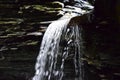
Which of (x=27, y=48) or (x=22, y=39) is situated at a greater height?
(x=22, y=39)

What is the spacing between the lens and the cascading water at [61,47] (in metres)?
7.33

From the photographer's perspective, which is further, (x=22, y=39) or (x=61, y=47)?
(x=22, y=39)

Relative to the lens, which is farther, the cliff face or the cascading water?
the cliff face

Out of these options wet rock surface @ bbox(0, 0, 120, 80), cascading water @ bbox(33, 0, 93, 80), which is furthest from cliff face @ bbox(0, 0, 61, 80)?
cascading water @ bbox(33, 0, 93, 80)

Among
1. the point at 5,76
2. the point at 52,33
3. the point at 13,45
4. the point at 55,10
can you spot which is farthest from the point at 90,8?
the point at 5,76

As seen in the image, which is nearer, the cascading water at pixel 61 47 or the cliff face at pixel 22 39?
the cascading water at pixel 61 47

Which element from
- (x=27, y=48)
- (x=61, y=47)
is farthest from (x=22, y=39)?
(x=61, y=47)

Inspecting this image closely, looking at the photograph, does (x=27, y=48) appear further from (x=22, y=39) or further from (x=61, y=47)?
(x=61, y=47)

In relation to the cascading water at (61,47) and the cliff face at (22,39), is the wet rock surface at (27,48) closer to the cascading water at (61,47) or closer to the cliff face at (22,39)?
the cliff face at (22,39)

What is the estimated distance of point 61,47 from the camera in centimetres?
739

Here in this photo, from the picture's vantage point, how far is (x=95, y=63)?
7215 millimetres

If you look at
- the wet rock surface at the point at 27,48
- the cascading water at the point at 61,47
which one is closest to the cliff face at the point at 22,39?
the wet rock surface at the point at 27,48

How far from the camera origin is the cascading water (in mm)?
7332

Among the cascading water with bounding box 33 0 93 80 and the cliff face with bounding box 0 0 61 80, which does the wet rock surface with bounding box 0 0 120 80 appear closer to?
the cliff face with bounding box 0 0 61 80
